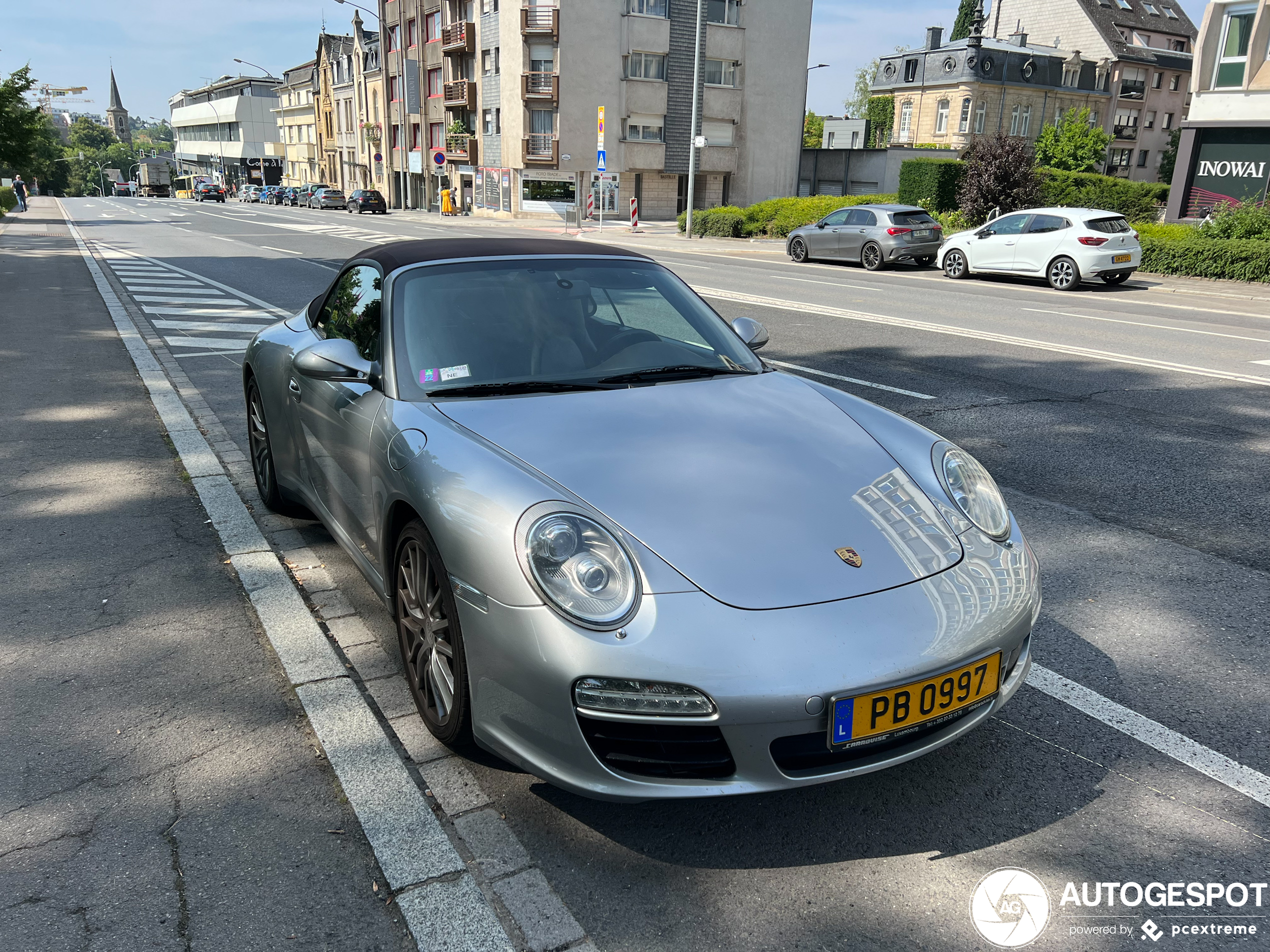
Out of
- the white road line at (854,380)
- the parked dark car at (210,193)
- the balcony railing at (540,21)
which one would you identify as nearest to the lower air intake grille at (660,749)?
the white road line at (854,380)

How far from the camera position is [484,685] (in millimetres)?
2516

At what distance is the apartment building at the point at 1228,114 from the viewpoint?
2569 cm

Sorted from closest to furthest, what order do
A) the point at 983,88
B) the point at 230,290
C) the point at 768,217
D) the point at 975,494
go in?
1. the point at 975,494
2. the point at 230,290
3. the point at 768,217
4. the point at 983,88

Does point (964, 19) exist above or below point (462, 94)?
above

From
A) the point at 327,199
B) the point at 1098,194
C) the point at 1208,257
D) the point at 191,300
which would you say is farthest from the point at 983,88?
the point at 191,300

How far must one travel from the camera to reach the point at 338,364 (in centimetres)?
344

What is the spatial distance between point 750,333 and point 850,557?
6.06 feet

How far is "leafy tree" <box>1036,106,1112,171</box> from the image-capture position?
54.6 meters

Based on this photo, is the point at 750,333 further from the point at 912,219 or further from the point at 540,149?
the point at 540,149

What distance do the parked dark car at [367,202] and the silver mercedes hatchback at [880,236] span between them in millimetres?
39753

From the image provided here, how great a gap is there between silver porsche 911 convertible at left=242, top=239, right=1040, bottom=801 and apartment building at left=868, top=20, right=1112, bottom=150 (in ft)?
217

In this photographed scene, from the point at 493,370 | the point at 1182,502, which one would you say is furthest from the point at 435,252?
the point at 1182,502

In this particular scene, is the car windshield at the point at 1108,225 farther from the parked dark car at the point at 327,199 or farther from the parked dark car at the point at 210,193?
the parked dark car at the point at 210,193

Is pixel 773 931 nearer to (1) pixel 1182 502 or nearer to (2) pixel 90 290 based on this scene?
(1) pixel 1182 502
